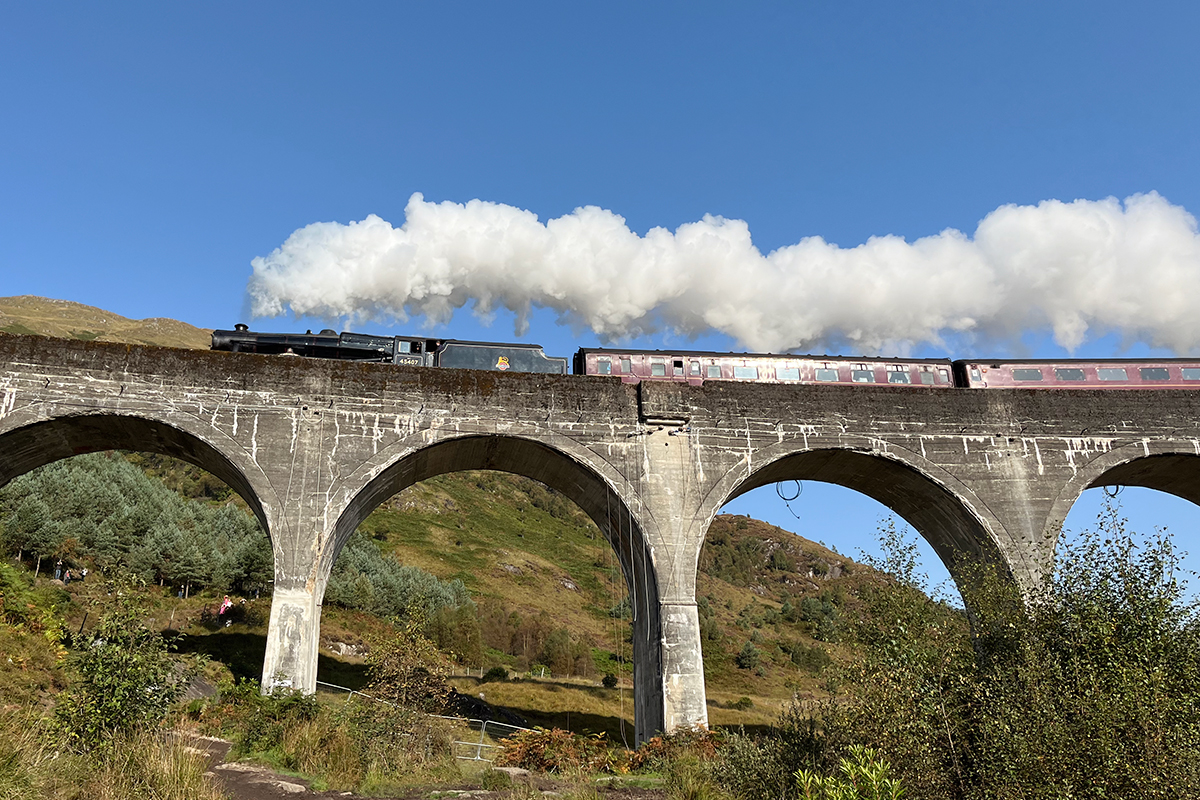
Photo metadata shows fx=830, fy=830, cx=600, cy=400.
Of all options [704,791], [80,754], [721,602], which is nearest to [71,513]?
[80,754]

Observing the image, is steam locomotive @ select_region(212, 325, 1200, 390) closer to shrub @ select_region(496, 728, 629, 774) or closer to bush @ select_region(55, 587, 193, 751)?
shrub @ select_region(496, 728, 629, 774)

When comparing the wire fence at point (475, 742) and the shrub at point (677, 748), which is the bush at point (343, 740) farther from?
the shrub at point (677, 748)

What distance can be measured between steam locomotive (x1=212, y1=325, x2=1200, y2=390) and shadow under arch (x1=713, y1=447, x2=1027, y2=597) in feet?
8.83

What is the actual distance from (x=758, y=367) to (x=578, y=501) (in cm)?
784

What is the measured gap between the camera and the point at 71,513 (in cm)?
4069

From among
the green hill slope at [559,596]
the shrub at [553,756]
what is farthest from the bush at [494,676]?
the shrub at [553,756]

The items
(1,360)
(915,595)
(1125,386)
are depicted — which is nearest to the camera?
(915,595)

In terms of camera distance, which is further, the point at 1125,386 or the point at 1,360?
the point at 1125,386

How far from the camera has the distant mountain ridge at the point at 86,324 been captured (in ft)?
391

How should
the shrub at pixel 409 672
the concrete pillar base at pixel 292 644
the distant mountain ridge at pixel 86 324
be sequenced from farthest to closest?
the distant mountain ridge at pixel 86 324
the concrete pillar base at pixel 292 644
the shrub at pixel 409 672

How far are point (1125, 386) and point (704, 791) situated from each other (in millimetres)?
23594

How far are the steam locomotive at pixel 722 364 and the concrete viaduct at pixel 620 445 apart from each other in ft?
7.02

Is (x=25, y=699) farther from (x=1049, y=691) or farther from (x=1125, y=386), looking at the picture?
(x=1125, y=386)

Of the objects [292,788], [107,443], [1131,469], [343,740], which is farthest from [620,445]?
[1131,469]
